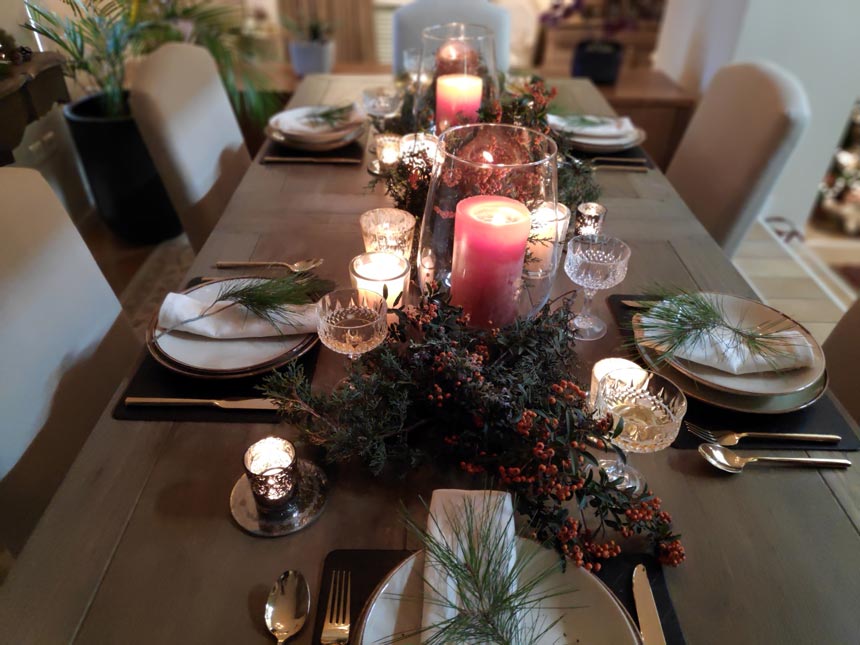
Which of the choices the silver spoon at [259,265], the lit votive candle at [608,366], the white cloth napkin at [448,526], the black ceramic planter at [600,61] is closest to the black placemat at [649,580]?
the white cloth napkin at [448,526]

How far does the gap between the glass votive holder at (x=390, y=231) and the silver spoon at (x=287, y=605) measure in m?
0.51

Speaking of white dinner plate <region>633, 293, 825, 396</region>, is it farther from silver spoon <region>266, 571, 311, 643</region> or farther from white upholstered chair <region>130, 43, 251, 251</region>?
white upholstered chair <region>130, 43, 251, 251</region>

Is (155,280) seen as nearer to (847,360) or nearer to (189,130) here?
(189,130)

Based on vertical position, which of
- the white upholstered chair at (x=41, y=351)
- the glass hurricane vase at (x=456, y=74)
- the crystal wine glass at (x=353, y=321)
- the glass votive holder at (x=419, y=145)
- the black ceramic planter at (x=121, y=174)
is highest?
the glass hurricane vase at (x=456, y=74)

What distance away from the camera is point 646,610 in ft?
1.77

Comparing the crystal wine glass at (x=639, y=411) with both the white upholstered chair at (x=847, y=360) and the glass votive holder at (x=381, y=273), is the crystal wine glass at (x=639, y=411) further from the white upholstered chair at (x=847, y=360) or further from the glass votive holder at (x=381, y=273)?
the white upholstered chair at (x=847, y=360)

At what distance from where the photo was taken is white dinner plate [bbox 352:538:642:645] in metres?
0.50

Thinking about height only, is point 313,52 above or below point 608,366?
below

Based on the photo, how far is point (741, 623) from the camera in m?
0.54

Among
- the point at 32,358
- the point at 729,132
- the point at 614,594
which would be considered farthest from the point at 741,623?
the point at 729,132

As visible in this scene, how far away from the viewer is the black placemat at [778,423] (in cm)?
70

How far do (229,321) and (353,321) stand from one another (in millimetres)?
207

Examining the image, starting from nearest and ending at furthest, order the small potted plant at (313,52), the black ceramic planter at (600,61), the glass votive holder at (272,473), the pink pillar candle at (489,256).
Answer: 1. the glass votive holder at (272,473)
2. the pink pillar candle at (489,256)
3. the black ceramic planter at (600,61)
4. the small potted plant at (313,52)

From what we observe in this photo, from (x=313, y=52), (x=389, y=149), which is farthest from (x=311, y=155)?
(x=313, y=52)
